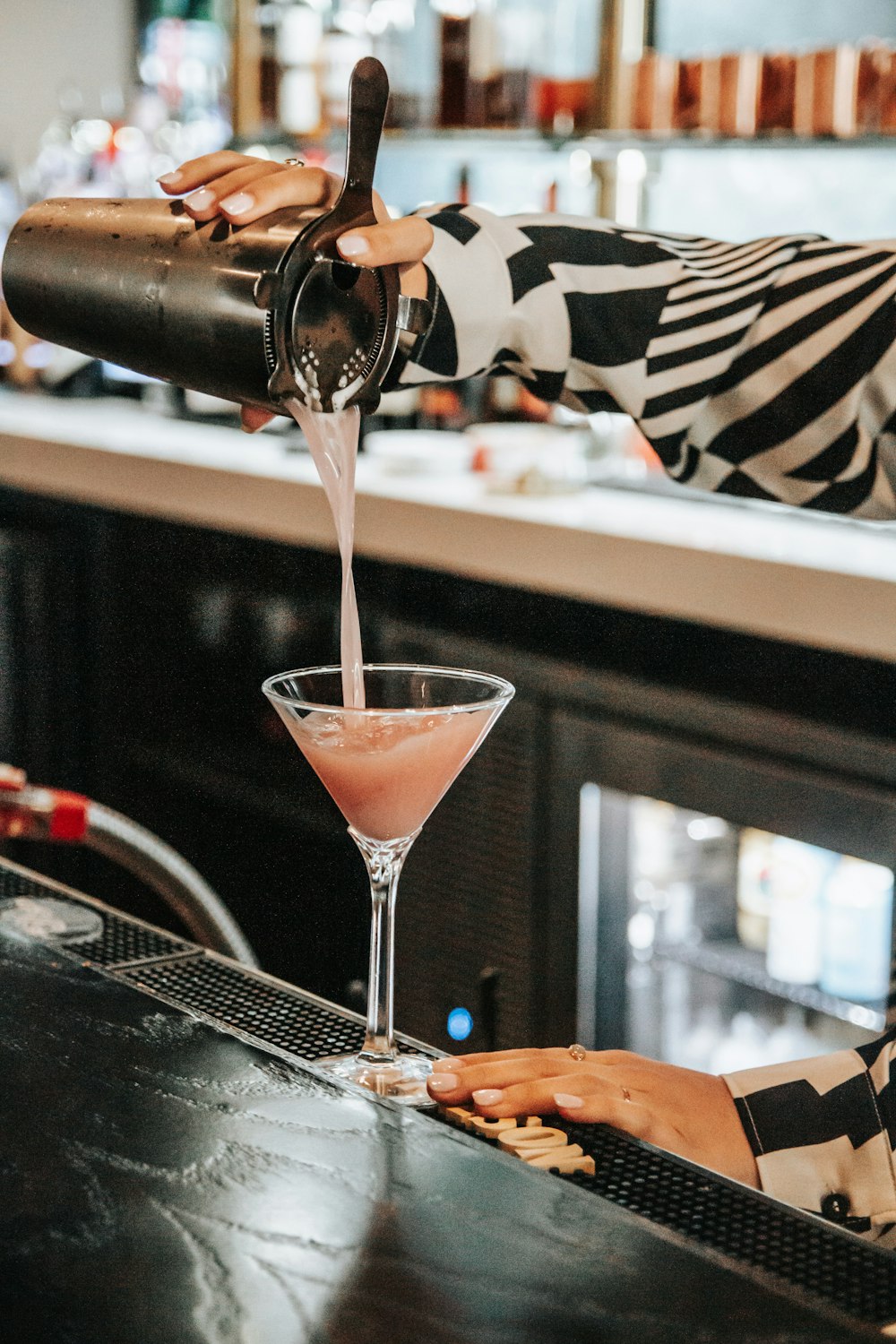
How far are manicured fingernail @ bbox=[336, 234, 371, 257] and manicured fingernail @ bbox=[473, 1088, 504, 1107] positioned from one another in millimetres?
472

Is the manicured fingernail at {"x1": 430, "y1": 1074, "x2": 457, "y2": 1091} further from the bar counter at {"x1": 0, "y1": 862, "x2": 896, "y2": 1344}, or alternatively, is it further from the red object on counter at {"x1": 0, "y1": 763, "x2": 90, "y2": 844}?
the red object on counter at {"x1": 0, "y1": 763, "x2": 90, "y2": 844}

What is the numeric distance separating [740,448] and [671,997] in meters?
1.33

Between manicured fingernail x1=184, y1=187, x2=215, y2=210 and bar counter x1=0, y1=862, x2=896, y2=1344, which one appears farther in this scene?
manicured fingernail x1=184, y1=187, x2=215, y2=210

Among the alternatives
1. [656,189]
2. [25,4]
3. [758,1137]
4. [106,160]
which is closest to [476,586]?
[656,189]

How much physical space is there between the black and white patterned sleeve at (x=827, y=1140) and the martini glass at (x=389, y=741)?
186mm

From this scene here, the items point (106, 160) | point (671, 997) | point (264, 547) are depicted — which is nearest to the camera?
point (671, 997)

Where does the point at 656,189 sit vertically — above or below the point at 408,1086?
above

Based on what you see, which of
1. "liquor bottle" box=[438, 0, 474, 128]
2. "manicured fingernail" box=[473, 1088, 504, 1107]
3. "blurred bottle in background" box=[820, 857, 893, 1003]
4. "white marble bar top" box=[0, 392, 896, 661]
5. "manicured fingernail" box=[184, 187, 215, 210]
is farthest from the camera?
"liquor bottle" box=[438, 0, 474, 128]

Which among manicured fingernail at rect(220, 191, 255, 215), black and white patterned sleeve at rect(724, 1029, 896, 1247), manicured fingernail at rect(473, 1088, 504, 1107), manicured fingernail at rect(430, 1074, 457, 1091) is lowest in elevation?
black and white patterned sleeve at rect(724, 1029, 896, 1247)

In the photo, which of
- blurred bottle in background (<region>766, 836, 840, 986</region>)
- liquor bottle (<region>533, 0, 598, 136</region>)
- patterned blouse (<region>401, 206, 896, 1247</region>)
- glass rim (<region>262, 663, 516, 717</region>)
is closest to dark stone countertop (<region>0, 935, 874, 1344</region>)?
glass rim (<region>262, 663, 516, 717</region>)

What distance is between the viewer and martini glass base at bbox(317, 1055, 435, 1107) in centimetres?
A: 75

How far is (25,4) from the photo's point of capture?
4254 millimetres

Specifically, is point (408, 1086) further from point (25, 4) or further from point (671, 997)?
point (25, 4)

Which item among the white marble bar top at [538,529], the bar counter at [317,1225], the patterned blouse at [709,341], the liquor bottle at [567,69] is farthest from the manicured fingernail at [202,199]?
the liquor bottle at [567,69]
